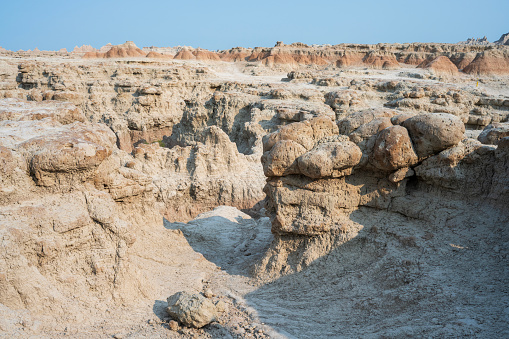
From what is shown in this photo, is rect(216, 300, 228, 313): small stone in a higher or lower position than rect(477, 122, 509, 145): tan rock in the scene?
lower

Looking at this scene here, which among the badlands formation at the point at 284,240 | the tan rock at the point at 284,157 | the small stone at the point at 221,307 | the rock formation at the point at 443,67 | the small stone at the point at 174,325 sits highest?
the rock formation at the point at 443,67

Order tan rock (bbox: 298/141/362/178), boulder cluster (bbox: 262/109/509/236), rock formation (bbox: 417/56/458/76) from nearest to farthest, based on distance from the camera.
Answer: boulder cluster (bbox: 262/109/509/236)
tan rock (bbox: 298/141/362/178)
rock formation (bbox: 417/56/458/76)

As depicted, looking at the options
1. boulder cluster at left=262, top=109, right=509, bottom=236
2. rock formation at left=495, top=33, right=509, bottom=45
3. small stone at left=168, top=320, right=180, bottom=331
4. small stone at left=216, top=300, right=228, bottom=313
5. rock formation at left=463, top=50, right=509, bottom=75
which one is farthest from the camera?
rock formation at left=495, top=33, right=509, bottom=45

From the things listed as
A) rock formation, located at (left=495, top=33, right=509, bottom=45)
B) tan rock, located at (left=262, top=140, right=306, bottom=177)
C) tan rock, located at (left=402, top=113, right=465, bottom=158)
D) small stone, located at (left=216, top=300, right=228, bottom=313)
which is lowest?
small stone, located at (left=216, top=300, right=228, bottom=313)

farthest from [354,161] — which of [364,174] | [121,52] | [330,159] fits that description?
[121,52]

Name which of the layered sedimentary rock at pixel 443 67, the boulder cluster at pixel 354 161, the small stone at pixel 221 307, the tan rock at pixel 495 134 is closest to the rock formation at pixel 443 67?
the layered sedimentary rock at pixel 443 67

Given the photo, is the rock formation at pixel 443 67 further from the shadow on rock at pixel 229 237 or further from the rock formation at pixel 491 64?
the shadow on rock at pixel 229 237

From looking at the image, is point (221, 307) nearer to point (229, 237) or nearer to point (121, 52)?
point (229, 237)

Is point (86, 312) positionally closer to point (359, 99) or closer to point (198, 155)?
point (198, 155)

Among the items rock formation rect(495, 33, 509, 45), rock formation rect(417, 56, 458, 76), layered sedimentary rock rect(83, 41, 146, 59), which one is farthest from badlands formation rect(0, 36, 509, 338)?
rock formation rect(495, 33, 509, 45)

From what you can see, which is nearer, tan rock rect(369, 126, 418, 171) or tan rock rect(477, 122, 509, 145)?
tan rock rect(369, 126, 418, 171)

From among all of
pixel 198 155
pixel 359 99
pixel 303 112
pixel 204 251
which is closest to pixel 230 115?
pixel 303 112

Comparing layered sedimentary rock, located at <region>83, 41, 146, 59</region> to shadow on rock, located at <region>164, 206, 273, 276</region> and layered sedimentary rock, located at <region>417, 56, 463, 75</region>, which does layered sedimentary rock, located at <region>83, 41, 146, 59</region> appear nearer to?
layered sedimentary rock, located at <region>417, 56, 463, 75</region>

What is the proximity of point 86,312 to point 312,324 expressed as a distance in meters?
2.88
